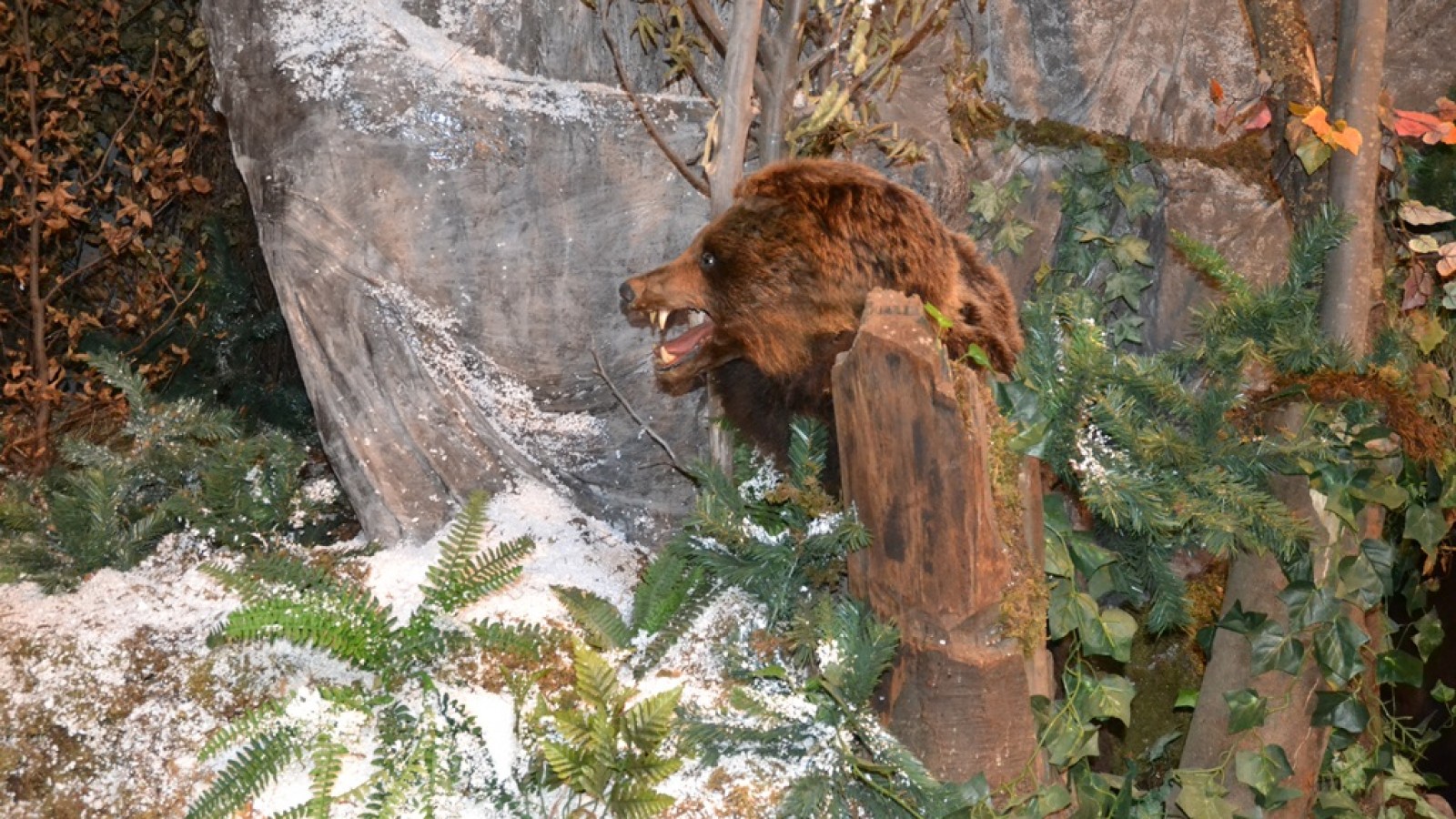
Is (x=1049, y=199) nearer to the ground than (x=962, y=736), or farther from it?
farther from it

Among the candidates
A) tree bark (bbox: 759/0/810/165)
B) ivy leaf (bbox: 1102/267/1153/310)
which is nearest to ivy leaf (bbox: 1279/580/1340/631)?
ivy leaf (bbox: 1102/267/1153/310)

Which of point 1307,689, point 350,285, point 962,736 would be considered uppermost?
point 350,285

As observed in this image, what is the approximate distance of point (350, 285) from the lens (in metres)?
3.86

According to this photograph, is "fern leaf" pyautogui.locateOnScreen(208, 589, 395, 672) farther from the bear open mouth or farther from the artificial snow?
the bear open mouth

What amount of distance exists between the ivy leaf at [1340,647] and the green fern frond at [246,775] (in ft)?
8.45

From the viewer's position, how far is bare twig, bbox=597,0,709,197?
146 inches

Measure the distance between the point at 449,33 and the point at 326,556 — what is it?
1669mm

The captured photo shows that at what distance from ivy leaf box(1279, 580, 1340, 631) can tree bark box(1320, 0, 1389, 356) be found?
726 mm

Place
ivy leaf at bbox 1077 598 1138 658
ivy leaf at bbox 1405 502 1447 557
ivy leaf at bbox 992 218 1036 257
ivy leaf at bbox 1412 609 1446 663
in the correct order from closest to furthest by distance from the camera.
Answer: ivy leaf at bbox 1077 598 1138 658 → ivy leaf at bbox 1405 502 1447 557 → ivy leaf at bbox 1412 609 1446 663 → ivy leaf at bbox 992 218 1036 257

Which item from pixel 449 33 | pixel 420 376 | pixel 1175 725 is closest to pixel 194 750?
pixel 420 376

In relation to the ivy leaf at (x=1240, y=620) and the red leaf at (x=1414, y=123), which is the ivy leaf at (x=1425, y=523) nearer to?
the ivy leaf at (x=1240, y=620)

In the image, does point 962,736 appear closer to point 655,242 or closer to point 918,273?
point 918,273

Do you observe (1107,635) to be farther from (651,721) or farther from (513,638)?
(513,638)

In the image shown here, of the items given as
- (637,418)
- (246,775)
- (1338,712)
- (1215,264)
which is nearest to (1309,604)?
(1338,712)
